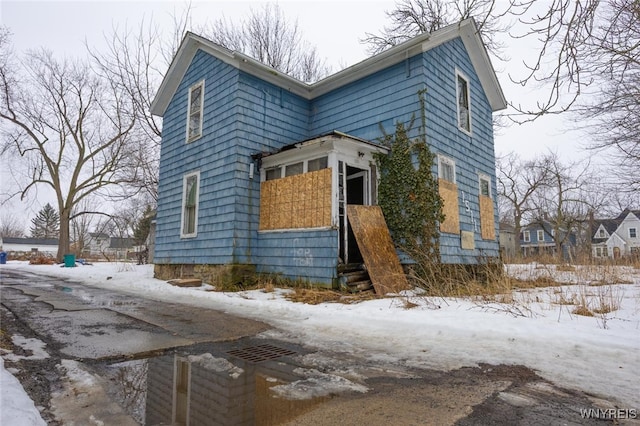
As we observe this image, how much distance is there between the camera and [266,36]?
854 inches

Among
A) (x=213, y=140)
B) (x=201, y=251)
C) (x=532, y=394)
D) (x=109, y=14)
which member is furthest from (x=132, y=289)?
(x=109, y=14)

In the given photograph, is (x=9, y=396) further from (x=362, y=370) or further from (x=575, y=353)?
(x=575, y=353)

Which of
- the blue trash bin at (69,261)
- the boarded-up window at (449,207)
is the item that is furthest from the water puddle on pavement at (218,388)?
the blue trash bin at (69,261)

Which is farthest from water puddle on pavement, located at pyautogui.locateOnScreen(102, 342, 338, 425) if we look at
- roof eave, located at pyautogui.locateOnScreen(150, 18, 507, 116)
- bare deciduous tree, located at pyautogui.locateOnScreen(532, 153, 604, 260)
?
bare deciduous tree, located at pyautogui.locateOnScreen(532, 153, 604, 260)

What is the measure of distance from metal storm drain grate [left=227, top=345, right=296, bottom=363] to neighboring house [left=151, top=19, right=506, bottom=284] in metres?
3.91

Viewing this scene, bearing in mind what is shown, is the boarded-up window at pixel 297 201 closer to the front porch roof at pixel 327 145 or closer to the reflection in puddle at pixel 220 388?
the front porch roof at pixel 327 145

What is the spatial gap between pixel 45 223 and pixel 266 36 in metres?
74.7

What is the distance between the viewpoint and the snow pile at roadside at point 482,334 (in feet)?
9.68

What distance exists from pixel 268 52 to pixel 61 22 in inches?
411

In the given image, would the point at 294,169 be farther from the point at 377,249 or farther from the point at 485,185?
the point at 485,185

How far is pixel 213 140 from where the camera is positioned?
33.1ft

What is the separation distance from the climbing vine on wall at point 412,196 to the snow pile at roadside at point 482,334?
7.16ft

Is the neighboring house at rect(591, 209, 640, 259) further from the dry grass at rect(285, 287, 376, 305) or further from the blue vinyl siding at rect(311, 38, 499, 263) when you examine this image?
the dry grass at rect(285, 287, 376, 305)

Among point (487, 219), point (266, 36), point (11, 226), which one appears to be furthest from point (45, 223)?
point (487, 219)
